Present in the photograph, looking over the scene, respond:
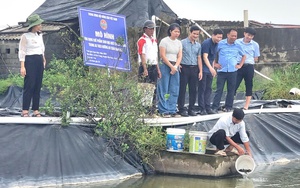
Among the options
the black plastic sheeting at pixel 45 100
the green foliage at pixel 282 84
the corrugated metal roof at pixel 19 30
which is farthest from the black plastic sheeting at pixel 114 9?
the green foliage at pixel 282 84

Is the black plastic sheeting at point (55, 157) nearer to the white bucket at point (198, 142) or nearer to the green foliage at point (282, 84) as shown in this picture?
the white bucket at point (198, 142)

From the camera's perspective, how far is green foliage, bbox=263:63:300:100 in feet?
42.7

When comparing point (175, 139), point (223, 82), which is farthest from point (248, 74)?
point (175, 139)

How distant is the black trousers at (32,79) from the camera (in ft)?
28.3

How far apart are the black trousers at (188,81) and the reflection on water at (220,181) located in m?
1.68

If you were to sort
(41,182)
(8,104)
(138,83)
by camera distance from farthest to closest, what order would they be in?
(8,104) → (138,83) → (41,182)

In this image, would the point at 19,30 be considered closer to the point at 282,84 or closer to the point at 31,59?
the point at 282,84

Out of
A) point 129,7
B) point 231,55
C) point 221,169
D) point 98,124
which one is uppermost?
point 129,7

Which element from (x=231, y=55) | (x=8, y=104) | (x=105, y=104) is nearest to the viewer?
(x=105, y=104)

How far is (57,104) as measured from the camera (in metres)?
9.34

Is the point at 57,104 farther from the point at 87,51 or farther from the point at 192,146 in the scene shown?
the point at 192,146

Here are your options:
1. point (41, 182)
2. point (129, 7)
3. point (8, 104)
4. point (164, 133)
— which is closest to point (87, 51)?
point (164, 133)

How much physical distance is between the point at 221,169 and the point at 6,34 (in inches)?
386

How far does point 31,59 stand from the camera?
8625 millimetres
